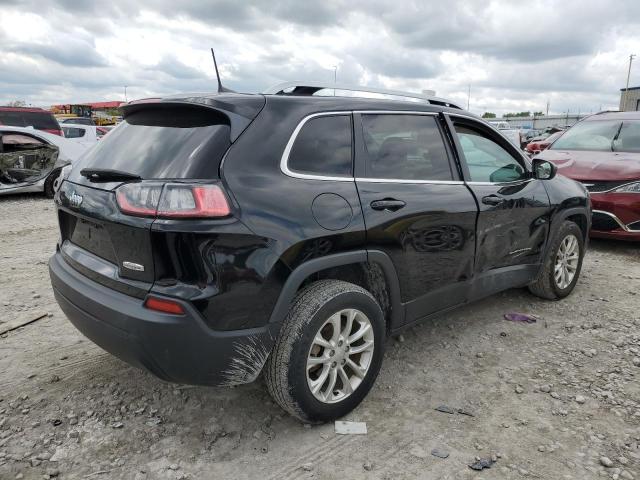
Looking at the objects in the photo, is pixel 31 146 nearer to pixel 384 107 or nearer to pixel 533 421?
pixel 384 107

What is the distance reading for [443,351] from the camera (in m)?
3.59

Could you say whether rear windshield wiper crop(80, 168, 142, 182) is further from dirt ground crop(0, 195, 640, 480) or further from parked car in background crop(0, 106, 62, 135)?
parked car in background crop(0, 106, 62, 135)

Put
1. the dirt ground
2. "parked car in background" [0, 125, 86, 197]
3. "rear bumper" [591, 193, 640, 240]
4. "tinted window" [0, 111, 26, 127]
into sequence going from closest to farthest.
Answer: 1. the dirt ground
2. "rear bumper" [591, 193, 640, 240]
3. "parked car in background" [0, 125, 86, 197]
4. "tinted window" [0, 111, 26, 127]

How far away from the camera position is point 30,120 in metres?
14.6

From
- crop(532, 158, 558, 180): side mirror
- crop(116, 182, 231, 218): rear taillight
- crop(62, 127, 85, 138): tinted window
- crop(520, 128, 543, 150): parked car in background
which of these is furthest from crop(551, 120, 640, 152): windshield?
crop(62, 127, 85, 138): tinted window

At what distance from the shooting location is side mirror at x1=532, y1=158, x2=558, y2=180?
13.3 feet

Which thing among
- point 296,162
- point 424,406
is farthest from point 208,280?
point 424,406

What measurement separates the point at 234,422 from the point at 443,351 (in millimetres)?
1613

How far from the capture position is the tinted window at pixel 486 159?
3.52 metres

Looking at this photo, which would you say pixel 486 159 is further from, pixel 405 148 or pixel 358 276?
pixel 358 276

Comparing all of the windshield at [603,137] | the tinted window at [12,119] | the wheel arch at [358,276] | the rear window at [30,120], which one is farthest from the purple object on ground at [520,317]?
the tinted window at [12,119]

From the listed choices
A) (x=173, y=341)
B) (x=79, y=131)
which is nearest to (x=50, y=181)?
(x=79, y=131)

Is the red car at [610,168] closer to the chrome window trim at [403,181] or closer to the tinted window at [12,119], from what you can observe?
the chrome window trim at [403,181]

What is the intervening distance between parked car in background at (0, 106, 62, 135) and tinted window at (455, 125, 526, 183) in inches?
548
